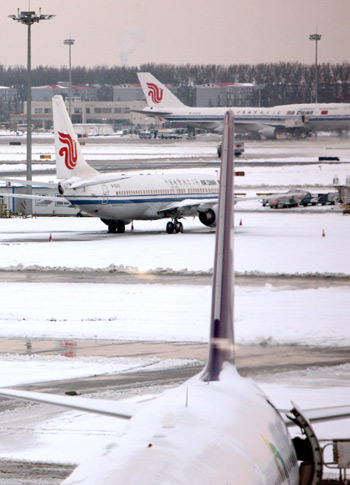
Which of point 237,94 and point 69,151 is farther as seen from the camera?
point 237,94

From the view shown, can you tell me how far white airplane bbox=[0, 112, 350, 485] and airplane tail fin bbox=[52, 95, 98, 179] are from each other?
4763 cm

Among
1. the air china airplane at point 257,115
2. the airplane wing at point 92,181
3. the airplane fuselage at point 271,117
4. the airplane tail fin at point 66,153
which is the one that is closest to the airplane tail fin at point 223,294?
the airplane wing at point 92,181

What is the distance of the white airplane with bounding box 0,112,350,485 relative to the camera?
26.2 ft

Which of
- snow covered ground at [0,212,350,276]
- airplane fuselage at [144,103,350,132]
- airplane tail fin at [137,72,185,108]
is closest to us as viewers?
snow covered ground at [0,212,350,276]

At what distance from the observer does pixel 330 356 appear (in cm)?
2578

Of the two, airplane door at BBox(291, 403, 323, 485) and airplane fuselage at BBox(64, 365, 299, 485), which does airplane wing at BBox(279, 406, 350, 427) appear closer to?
airplane door at BBox(291, 403, 323, 485)

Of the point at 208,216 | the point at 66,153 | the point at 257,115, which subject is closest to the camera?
the point at 66,153

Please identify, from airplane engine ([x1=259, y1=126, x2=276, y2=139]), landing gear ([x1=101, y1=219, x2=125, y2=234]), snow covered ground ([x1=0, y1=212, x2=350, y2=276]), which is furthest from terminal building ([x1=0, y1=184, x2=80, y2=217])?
airplane engine ([x1=259, y1=126, x2=276, y2=139])

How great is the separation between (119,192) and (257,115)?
103 meters

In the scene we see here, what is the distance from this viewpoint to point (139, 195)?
61.4 metres

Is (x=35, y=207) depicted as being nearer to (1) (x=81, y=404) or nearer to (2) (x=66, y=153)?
(2) (x=66, y=153)

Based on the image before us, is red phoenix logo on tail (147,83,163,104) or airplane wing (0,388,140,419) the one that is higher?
red phoenix logo on tail (147,83,163,104)

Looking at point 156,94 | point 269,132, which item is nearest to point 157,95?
point 156,94

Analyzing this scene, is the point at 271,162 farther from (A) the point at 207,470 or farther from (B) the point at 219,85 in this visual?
(A) the point at 207,470
